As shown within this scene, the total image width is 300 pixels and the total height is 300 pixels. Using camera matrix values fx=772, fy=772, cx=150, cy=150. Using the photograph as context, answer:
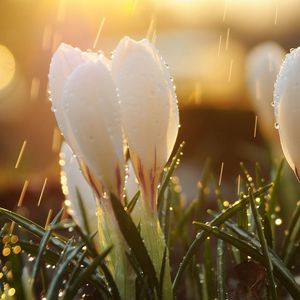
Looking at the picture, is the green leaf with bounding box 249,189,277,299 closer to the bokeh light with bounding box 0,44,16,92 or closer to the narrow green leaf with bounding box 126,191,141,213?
the narrow green leaf with bounding box 126,191,141,213

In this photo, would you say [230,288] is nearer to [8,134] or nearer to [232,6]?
[8,134]

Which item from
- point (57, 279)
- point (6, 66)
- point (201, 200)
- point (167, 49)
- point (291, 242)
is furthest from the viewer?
point (167, 49)

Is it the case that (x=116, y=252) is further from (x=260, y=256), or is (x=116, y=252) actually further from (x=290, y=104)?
(x=290, y=104)

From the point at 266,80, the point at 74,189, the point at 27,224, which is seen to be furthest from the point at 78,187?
the point at 266,80

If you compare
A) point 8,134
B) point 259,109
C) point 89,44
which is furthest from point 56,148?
point 259,109

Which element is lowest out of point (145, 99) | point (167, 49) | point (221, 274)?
point (221, 274)

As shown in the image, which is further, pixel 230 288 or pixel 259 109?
pixel 259 109

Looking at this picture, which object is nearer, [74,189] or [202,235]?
[202,235]

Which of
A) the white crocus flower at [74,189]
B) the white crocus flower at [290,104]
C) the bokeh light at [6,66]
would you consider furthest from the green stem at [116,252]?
the bokeh light at [6,66]
